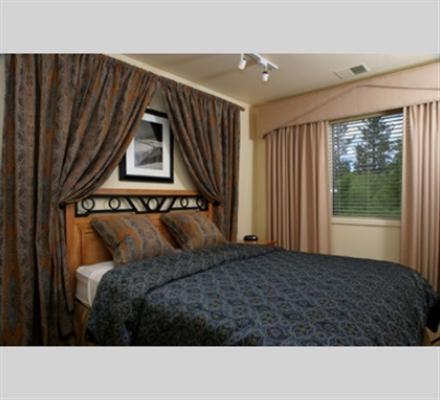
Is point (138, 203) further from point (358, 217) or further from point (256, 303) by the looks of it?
point (358, 217)

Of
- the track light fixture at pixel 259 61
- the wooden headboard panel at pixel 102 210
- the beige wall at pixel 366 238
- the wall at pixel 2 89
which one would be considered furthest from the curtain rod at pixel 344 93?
the wall at pixel 2 89

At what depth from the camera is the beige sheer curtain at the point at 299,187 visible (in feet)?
10.9

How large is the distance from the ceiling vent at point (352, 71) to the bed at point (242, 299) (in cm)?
186

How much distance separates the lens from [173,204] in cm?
291

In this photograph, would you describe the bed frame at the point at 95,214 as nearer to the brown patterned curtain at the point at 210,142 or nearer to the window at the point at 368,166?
the brown patterned curtain at the point at 210,142

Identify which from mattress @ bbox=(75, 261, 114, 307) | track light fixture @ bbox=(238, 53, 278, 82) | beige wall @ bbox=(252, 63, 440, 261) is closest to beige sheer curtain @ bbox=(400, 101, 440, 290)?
beige wall @ bbox=(252, 63, 440, 261)

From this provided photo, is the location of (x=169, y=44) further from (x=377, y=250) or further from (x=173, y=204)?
(x=377, y=250)

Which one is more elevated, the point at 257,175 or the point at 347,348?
the point at 257,175

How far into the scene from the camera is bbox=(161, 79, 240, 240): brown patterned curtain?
2.81m

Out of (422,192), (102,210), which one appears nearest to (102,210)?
(102,210)

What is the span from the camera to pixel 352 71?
2.83 metres

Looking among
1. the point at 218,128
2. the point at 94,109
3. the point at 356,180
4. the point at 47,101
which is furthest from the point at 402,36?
the point at 47,101

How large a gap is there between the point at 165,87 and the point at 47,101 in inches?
42.5

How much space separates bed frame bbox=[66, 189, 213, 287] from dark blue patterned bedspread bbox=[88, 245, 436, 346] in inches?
20.7
